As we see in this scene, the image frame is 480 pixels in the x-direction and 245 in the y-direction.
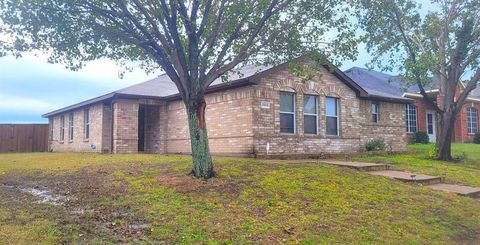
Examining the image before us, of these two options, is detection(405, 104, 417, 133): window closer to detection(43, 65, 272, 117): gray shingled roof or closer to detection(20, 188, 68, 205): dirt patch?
detection(43, 65, 272, 117): gray shingled roof

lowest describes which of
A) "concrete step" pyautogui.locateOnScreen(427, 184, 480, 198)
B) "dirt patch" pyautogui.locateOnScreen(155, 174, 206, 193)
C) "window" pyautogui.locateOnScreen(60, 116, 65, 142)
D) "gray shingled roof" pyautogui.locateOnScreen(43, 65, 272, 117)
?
"concrete step" pyautogui.locateOnScreen(427, 184, 480, 198)

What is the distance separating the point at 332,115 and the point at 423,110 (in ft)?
46.9

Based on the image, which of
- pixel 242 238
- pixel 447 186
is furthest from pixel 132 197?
pixel 447 186

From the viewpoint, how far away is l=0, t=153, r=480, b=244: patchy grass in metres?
5.96

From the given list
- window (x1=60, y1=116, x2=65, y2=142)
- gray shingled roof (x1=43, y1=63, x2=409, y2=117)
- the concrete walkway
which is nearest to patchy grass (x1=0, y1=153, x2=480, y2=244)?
the concrete walkway

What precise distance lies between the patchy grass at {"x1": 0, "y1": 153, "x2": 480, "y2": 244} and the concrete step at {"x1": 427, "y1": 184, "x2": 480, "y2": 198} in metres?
0.61

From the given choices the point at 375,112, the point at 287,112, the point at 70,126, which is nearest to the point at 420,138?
the point at 375,112

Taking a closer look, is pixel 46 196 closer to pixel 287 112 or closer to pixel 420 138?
pixel 287 112

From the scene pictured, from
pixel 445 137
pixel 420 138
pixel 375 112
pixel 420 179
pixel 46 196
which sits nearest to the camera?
pixel 46 196

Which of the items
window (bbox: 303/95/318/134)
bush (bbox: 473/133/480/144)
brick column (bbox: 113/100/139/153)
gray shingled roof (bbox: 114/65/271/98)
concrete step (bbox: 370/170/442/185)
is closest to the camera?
concrete step (bbox: 370/170/442/185)

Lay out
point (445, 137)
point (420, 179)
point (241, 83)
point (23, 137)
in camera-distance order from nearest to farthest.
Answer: point (420, 179), point (241, 83), point (445, 137), point (23, 137)

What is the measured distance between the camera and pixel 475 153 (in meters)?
20.7

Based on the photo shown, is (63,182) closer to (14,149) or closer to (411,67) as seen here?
(411,67)

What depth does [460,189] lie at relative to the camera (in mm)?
10953
